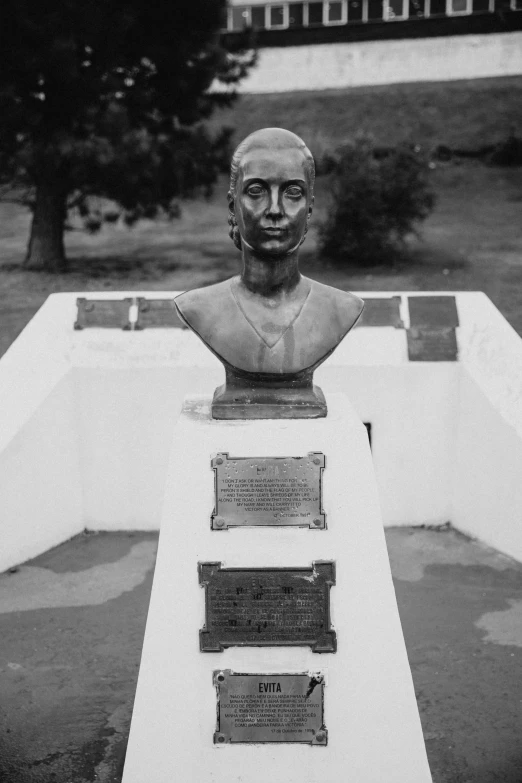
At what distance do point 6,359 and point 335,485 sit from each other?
2.88 metres

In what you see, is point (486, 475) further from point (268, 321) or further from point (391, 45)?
point (391, 45)

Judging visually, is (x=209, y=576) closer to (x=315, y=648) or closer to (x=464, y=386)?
(x=315, y=648)

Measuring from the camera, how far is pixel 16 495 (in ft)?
16.9

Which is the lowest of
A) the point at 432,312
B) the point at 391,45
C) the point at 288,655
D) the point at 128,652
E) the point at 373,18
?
the point at 128,652

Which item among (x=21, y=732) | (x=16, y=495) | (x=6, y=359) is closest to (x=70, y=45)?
(x=6, y=359)

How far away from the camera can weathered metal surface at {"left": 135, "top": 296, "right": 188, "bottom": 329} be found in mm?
5645

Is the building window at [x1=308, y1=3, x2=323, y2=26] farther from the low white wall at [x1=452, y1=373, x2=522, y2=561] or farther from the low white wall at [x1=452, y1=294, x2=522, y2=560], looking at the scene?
the low white wall at [x1=452, y1=373, x2=522, y2=561]

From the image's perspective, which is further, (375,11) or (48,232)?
(375,11)

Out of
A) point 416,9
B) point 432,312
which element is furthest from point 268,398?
point 416,9

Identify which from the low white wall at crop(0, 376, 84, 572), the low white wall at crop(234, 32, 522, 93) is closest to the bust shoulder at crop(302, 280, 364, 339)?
the low white wall at crop(0, 376, 84, 572)

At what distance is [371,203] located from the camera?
12.3 m

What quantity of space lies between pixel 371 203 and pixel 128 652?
8.95 meters

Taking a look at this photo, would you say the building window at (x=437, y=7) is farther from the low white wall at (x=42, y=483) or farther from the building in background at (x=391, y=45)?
the low white wall at (x=42, y=483)

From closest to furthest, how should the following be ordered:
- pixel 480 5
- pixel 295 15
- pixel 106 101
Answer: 1. pixel 106 101
2. pixel 480 5
3. pixel 295 15
